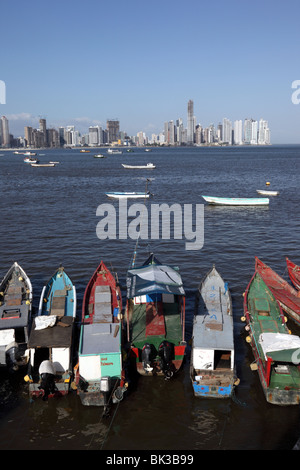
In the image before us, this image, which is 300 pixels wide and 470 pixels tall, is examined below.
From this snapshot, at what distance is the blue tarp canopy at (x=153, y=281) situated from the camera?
18.9 m

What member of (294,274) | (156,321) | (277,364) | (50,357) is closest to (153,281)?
(156,321)

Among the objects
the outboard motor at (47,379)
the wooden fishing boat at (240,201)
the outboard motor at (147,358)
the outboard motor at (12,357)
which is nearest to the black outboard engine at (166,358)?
the outboard motor at (147,358)

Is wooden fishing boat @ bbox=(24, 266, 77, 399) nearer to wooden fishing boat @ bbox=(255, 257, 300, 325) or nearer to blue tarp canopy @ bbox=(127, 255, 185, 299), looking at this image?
blue tarp canopy @ bbox=(127, 255, 185, 299)

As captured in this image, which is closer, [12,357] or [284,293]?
[12,357]

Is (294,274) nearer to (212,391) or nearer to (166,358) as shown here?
(212,391)

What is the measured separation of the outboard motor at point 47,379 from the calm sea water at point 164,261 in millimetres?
737

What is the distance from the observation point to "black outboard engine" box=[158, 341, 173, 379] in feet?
58.6

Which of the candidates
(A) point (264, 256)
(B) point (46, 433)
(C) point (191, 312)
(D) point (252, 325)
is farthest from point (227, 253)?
(B) point (46, 433)

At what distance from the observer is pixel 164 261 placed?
1394 inches

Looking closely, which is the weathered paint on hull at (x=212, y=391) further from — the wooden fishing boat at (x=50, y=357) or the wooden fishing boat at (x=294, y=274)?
the wooden fishing boat at (x=294, y=274)

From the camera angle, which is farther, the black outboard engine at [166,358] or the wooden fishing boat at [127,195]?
the wooden fishing boat at [127,195]

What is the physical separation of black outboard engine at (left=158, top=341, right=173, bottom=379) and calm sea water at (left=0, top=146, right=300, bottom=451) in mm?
687

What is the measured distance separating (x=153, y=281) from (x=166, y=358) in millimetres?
3830

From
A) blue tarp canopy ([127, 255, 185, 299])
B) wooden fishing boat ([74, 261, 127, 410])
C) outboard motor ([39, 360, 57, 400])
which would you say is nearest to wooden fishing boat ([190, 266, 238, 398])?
blue tarp canopy ([127, 255, 185, 299])
